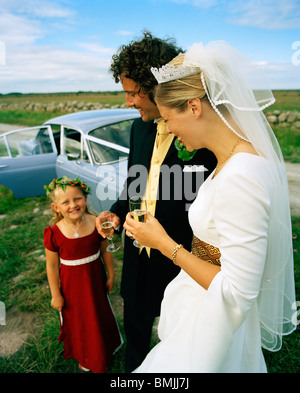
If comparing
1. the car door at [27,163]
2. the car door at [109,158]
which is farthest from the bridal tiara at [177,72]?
the car door at [27,163]

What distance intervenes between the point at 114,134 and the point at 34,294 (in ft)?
10.1

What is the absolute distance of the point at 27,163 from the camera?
590 centimetres

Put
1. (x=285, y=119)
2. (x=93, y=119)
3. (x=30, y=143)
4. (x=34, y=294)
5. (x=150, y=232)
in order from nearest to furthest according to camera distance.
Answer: (x=150, y=232) → (x=34, y=294) → (x=93, y=119) → (x=30, y=143) → (x=285, y=119)

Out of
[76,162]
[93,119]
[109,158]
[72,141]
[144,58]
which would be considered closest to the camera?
[144,58]

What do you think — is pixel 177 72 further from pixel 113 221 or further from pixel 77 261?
pixel 77 261

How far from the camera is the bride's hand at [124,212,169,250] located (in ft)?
5.01

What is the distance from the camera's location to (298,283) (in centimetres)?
338

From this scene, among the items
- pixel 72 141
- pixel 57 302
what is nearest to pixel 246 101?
pixel 57 302

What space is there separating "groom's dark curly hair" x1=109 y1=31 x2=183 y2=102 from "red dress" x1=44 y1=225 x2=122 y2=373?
4.39 feet

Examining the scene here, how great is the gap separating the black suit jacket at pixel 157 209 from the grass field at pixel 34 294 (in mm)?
924

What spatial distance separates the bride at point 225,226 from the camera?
115 centimetres

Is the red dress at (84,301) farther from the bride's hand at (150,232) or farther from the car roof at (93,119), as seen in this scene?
the car roof at (93,119)
